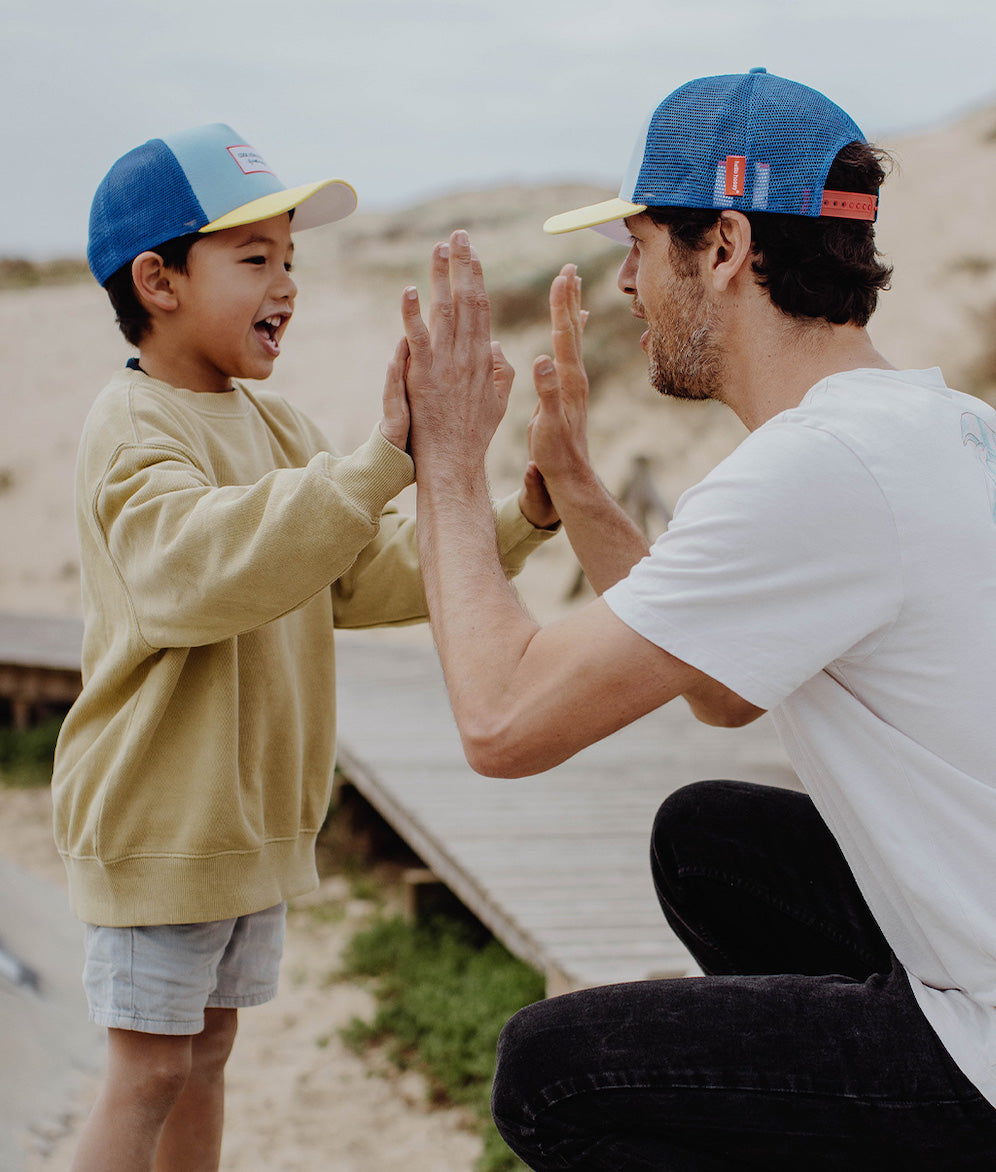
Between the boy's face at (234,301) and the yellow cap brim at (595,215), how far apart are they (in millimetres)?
437

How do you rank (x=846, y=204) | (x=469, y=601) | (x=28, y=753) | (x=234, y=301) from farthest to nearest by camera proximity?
(x=28, y=753) → (x=234, y=301) → (x=846, y=204) → (x=469, y=601)

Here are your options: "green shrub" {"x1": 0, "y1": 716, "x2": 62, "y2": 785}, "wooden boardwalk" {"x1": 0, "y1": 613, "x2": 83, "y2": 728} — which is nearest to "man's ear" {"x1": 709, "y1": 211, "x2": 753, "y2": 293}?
"green shrub" {"x1": 0, "y1": 716, "x2": 62, "y2": 785}

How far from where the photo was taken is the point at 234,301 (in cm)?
187

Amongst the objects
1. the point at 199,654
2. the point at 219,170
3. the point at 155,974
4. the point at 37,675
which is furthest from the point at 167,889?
the point at 37,675

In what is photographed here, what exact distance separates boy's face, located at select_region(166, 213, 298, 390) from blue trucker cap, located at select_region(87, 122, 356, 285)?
0.04 metres

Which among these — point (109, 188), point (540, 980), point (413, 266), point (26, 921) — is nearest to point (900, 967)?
point (109, 188)

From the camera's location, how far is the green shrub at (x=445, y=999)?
132 inches

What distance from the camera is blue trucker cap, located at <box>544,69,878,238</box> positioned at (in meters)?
1.73

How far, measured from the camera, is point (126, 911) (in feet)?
5.78

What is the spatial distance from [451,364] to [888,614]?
0.74 meters

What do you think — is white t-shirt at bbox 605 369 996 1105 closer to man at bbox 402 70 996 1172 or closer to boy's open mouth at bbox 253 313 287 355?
man at bbox 402 70 996 1172

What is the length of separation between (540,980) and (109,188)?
2784 mm

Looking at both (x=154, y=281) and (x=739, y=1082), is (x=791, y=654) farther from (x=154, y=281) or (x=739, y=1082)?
(x=154, y=281)

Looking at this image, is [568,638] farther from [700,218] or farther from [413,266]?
[413,266]
